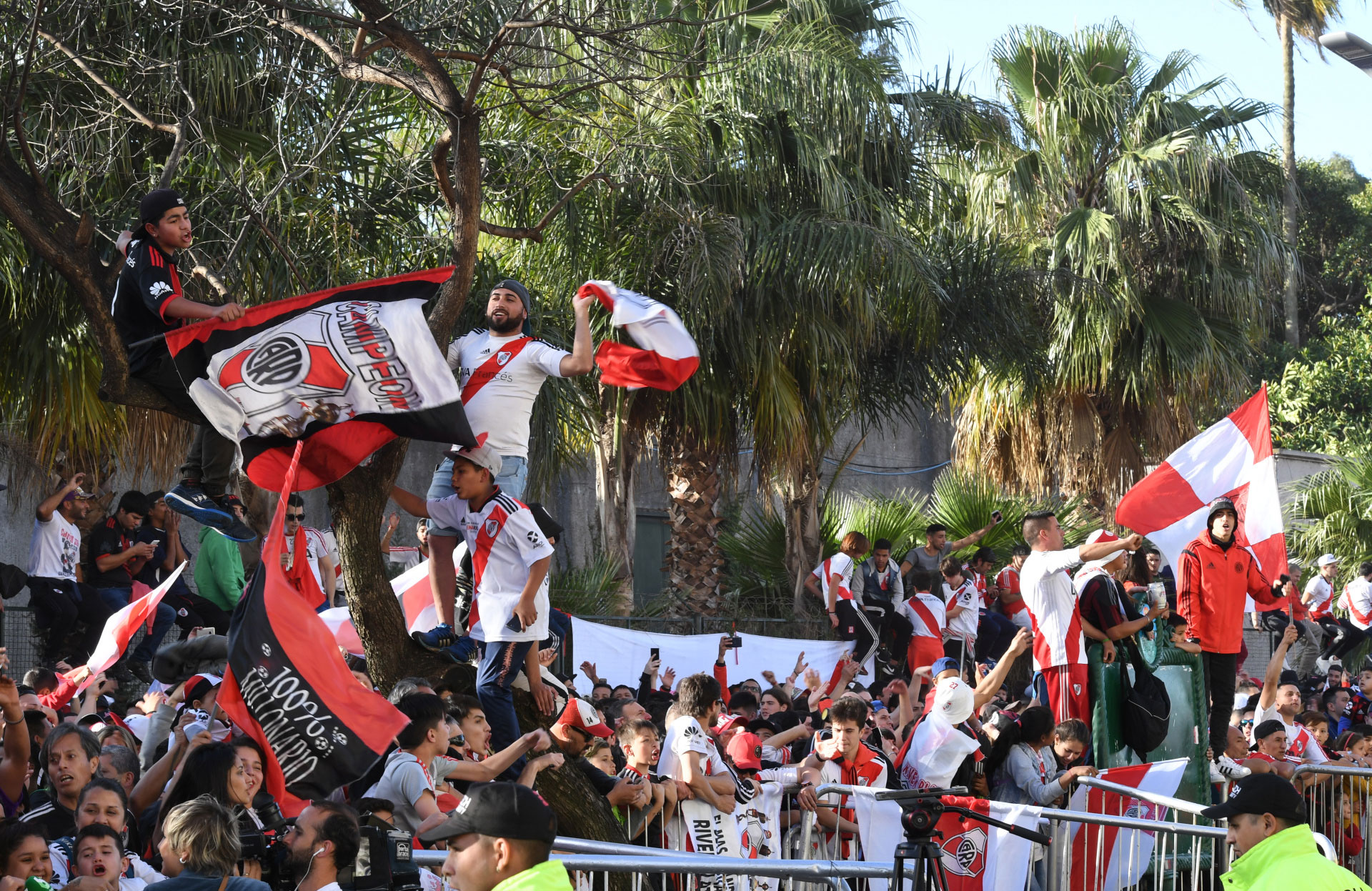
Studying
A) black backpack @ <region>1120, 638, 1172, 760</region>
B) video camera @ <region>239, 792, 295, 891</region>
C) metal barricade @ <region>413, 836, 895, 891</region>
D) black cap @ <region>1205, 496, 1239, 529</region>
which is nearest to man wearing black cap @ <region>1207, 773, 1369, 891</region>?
metal barricade @ <region>413, 836, 895, 891</region>

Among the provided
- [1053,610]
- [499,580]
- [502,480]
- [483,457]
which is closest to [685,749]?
[499,580]

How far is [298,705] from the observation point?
586 centimetres

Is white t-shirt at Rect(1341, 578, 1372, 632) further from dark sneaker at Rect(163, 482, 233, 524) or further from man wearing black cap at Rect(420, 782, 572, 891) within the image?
man wearing black cap at Rect(420, 782, 572, 891)

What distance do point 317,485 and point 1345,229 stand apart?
36.1m

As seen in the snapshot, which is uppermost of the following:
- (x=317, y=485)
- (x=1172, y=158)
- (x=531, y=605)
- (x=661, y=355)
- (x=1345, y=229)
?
(x=1345, y=229)

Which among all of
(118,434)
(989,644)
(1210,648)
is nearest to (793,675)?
(989,644)

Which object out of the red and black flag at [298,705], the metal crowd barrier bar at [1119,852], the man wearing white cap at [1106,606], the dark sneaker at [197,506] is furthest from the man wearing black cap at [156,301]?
the man wearing white cap at [1106,606]

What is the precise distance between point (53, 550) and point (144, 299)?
5.65 m

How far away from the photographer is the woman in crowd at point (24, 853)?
5.06m

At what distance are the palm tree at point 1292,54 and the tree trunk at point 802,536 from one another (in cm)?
2014

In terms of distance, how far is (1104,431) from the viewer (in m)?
19.9

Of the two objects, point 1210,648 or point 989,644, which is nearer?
point 1210,648

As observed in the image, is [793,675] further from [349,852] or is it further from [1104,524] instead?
[349,852]

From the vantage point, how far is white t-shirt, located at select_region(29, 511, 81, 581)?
10.8 metres
